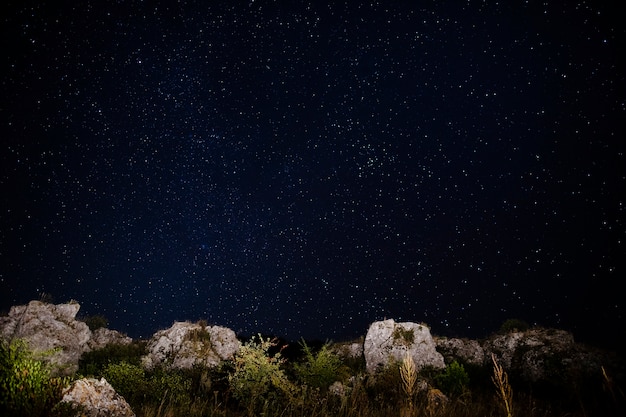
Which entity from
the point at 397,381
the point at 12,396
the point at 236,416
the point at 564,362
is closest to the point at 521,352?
the point at 564,362

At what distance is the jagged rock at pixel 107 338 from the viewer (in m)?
18.7

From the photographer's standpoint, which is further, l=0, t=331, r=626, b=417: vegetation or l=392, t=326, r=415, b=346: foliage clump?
l=392, t=326, r=415, b=346: foliage clump

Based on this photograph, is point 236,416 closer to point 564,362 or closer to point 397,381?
point 397,381

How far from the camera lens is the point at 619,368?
1195cm

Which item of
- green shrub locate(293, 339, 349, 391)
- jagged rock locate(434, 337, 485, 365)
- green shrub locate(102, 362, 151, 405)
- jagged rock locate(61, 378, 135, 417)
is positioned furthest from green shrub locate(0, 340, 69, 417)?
jagged rock locate(434, 337, 485, 365)

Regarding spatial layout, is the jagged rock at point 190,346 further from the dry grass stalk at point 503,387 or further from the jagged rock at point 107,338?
the dry grass stalk at point 503,387

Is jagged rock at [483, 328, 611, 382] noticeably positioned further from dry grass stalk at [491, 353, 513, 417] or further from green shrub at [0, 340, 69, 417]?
green shrub at [0, 340, 69, 417]

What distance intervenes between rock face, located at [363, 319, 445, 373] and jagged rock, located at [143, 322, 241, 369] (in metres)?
6.79

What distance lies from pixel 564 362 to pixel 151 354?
18809mm

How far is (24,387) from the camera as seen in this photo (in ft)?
14.5

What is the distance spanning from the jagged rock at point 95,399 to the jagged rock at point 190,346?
11.6m

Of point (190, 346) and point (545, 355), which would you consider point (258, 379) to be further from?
point (545, 355)

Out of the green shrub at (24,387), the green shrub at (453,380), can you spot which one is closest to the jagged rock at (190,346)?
the green shrub at (453,380)

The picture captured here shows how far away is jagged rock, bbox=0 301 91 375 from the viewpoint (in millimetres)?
14234
